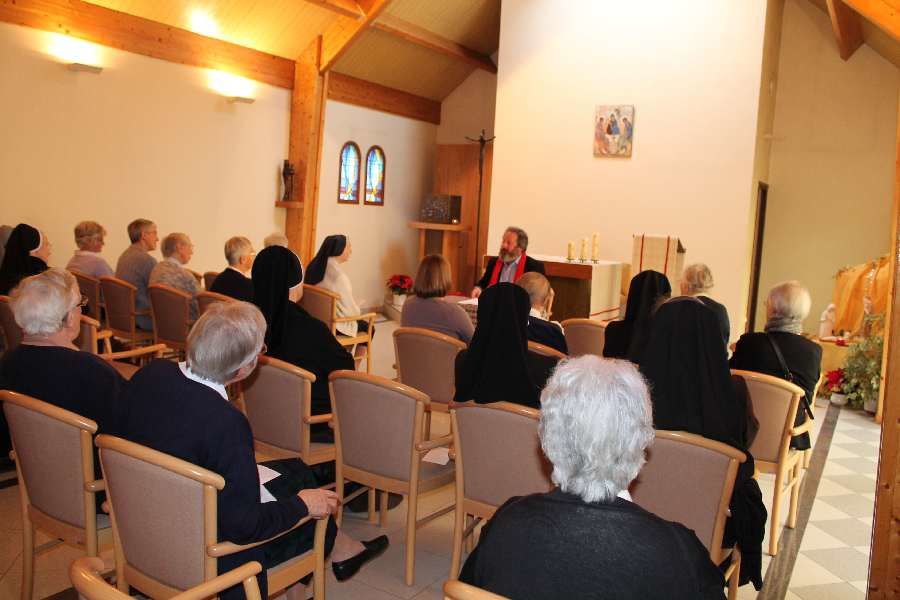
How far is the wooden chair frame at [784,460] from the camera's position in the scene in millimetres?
3613

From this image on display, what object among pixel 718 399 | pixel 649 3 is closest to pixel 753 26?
pixel 649 3

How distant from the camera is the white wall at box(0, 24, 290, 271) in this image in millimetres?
6809

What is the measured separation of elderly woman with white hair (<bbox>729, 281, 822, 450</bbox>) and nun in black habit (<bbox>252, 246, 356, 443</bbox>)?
7.03 ft

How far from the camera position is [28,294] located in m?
2.77

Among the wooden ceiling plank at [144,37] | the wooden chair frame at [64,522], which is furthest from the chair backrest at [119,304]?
the wooden chair frame at [64,522]

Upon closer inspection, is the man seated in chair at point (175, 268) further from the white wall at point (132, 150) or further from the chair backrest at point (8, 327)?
the white wall at point (132, 150)

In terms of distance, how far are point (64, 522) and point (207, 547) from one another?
0.78m

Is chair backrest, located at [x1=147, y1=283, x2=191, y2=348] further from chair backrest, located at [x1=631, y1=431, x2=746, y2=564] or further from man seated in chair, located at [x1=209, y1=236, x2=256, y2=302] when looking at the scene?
chair backrest, located at [x1=631, y1=431, x2=746, y2=564]

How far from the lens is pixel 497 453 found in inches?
111

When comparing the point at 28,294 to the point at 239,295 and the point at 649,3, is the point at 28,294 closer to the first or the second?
the point at 239,295

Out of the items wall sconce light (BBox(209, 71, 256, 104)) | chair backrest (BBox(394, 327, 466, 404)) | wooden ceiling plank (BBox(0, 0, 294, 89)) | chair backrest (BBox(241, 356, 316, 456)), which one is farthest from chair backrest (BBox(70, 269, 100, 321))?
wall sconce light (BBox(209, 71, 256, 104))

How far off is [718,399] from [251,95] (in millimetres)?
7594

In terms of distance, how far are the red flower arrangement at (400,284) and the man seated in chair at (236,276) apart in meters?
5.17

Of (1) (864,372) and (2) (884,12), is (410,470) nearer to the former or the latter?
(2) (884,12)
